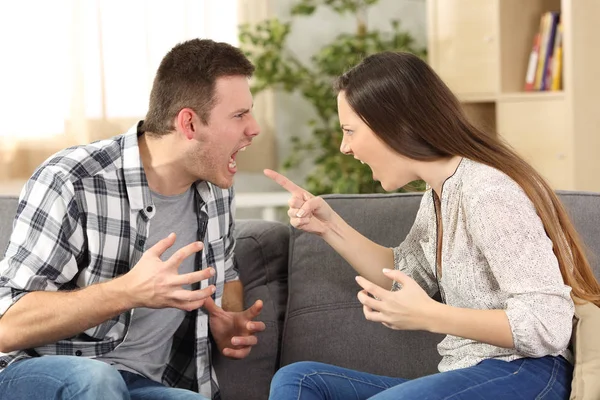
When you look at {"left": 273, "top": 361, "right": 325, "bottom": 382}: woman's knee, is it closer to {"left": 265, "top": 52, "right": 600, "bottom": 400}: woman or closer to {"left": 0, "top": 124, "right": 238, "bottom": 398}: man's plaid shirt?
{"left": 265, "top": 52, "right": 600, "bottom": 400}: woman

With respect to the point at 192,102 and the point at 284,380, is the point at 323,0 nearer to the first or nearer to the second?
the point at 192,102

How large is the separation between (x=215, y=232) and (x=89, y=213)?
0.34m

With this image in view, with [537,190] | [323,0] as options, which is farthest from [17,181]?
[537,190]

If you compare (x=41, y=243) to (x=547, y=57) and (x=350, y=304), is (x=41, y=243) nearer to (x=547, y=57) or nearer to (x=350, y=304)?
(x=350, y=304)

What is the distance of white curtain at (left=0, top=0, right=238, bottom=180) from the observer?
354 centimetres

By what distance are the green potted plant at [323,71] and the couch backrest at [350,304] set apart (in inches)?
64.7

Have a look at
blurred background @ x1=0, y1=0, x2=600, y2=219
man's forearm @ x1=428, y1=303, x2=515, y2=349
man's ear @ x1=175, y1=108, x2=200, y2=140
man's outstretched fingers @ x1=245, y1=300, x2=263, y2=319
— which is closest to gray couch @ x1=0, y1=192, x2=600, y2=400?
man's outstretched fingers @ x1=245, y1=300, x2=263, y2=319

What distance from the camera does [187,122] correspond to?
2027 millimetres

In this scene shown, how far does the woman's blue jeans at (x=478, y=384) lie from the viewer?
5.08ft

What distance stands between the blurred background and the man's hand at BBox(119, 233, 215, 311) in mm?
2011

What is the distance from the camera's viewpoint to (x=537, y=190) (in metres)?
1.64

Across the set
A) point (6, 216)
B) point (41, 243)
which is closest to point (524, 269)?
point (41, 243)

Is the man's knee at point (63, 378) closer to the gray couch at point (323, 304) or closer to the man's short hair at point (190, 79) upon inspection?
the gray couch at point (323, 304)

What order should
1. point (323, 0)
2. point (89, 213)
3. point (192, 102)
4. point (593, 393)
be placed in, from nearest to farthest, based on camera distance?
point (593, 393) < point (89, 213) < point (192, 102) < point (323, 0)
